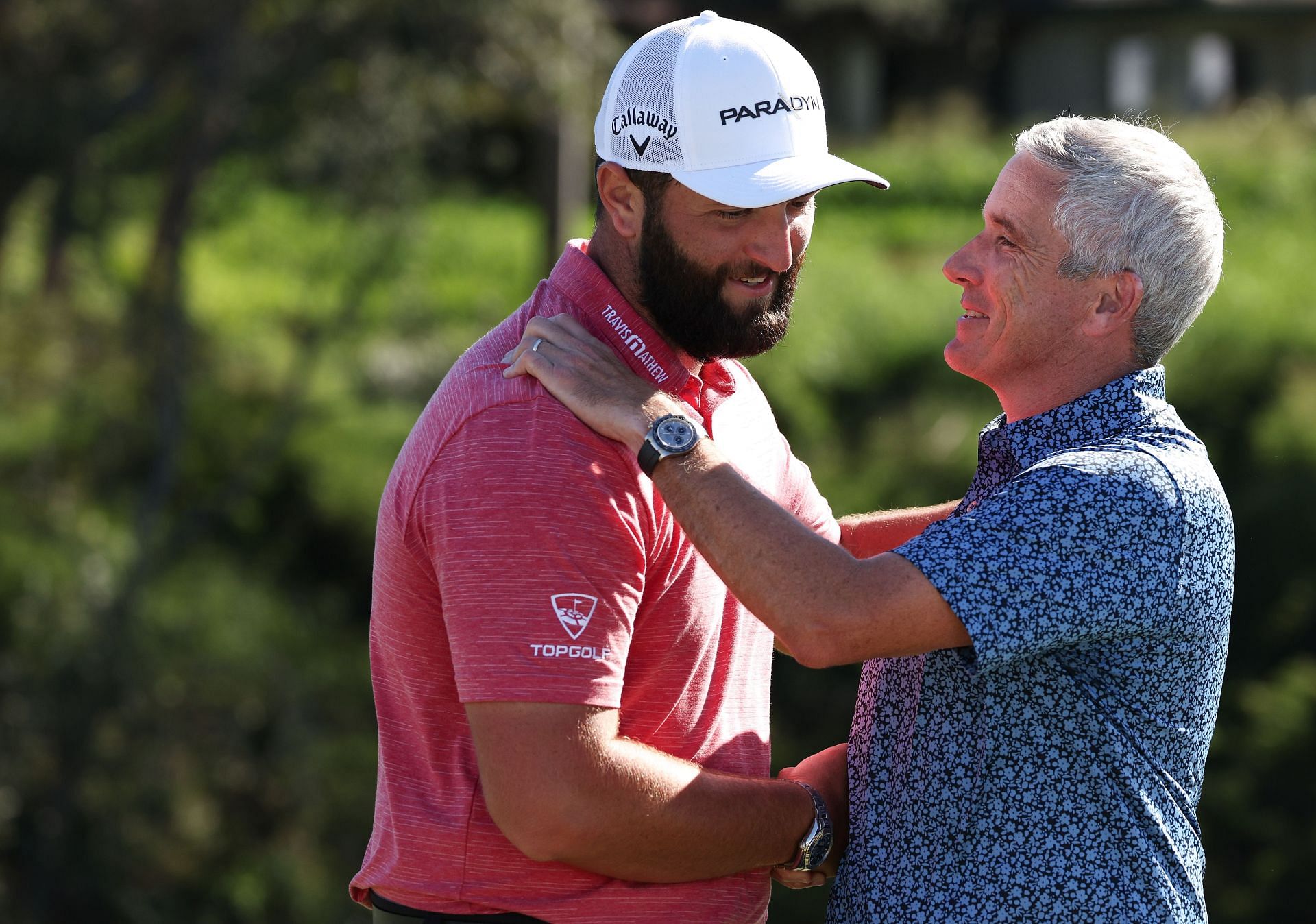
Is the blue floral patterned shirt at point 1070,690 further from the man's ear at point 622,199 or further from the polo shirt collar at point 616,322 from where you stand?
the man's ear at point 622,199

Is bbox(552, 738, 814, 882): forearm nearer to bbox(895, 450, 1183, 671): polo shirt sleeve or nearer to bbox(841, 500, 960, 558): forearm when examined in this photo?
bbox(895, 450, 1183, 671): polo shirt sleeve

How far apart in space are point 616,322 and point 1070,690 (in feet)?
2.80

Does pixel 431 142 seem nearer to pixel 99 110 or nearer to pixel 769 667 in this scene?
pixel 99 110

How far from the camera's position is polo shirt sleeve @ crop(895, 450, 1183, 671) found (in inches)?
79.6

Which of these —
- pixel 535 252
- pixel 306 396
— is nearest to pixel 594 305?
pixel 306 396

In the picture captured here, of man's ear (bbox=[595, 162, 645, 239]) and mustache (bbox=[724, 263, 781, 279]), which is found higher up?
man's ear (bbox=[595, 162, 645, 239])

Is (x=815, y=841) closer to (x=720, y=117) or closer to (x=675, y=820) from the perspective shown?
(x=675, y=820)

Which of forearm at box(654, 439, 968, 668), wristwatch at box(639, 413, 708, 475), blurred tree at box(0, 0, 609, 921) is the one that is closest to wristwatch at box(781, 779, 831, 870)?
forearm at box(654, 439, 968, 668)

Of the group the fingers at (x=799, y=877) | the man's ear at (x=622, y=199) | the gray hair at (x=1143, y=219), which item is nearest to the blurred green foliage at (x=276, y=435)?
the fingers at (x=799, y=877)

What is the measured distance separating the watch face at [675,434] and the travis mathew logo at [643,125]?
440 mm

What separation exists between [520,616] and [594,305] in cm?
55

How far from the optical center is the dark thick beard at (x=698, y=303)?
7.58 feet

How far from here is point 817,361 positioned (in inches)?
404

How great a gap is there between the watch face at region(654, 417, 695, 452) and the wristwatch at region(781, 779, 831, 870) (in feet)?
1.94
